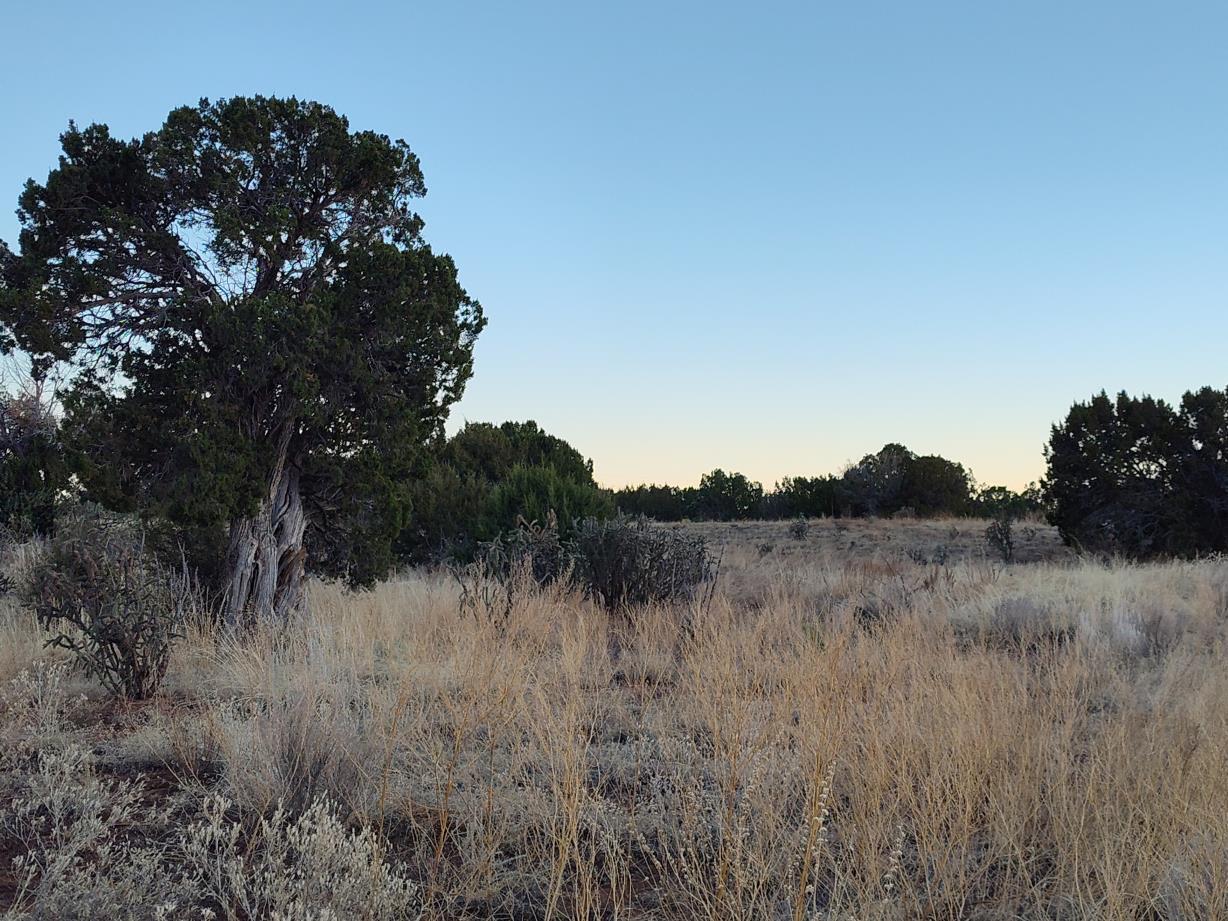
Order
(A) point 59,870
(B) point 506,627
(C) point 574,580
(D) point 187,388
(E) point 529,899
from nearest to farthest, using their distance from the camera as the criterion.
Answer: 1. (A) point 59,870
2. (E) point 529,899
3. (B) point 506,627
4. (D) point 187,388
5. (C) point 574,580

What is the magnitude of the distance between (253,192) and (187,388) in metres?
2.17

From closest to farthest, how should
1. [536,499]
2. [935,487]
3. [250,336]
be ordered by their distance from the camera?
[250,336], [536,499], [935,487]

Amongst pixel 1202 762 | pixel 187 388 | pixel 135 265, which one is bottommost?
pixel 1202 762

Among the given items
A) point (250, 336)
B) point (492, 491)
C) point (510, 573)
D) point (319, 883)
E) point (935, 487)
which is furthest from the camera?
point (935, 487)

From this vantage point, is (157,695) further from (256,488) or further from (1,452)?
(1,452)

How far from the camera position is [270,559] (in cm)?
837

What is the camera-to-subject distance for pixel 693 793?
3.06 meters

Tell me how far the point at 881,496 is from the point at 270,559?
33.3 meters

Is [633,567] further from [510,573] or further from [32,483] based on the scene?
[32,483]

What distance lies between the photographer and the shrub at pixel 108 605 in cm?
593

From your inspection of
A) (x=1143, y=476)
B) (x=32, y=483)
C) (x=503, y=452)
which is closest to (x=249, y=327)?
(x=32, y=483)

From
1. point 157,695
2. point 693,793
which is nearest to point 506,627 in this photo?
point 157,695

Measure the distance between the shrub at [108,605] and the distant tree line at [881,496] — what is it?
29.7m

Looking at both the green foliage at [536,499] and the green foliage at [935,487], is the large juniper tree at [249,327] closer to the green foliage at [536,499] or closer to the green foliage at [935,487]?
the green foliage at [536,499]
